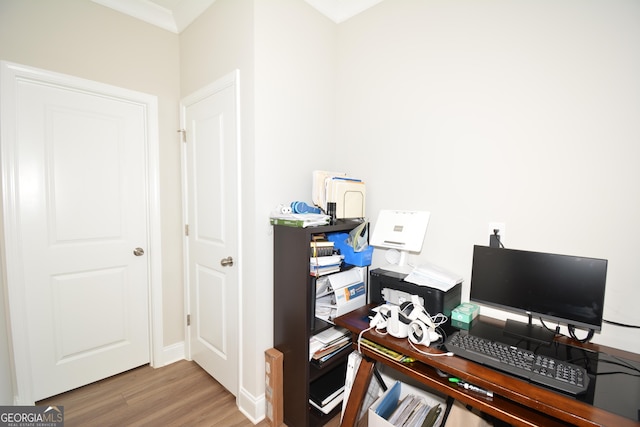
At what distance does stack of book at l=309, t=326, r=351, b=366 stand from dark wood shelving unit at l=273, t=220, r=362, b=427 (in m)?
0.04

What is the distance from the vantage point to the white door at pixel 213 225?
178cm

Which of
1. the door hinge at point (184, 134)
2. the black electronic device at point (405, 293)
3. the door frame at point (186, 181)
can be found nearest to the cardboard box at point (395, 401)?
the black electronic device at point (405, 293)

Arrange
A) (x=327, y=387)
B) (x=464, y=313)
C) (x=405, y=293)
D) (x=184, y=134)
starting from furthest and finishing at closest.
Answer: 1. (x=184, y=134)
2. (x=327, y=387)
3. (x=405, y=293)
4. (x=464, y=313)

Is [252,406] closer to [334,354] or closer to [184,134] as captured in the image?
[334,354]

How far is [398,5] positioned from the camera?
68.1 inches

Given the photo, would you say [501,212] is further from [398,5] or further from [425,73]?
[398,5]

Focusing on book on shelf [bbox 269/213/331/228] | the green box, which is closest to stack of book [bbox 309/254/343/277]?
book on shelf [bbox 269/213/331/228]

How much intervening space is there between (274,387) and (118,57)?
8.24 feet

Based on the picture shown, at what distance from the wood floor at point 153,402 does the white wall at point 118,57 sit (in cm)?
29

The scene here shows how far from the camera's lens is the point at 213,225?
6.43 ft

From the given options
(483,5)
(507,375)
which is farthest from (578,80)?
(507,375)

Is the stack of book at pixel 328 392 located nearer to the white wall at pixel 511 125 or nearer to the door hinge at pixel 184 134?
the white wall at pixel 511 125

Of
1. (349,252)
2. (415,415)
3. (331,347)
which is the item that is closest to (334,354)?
(331,347)

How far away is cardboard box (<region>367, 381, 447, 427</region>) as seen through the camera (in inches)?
51.5
